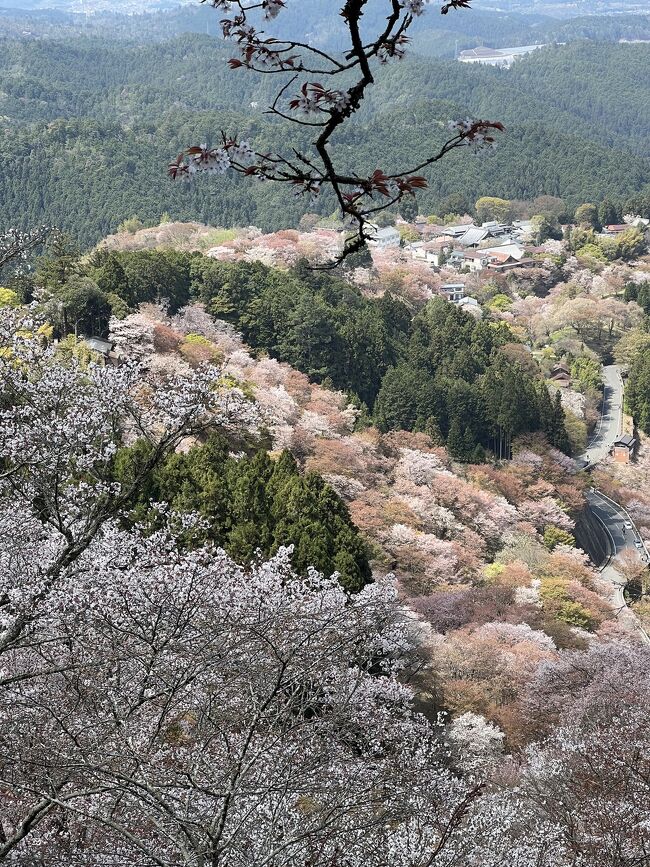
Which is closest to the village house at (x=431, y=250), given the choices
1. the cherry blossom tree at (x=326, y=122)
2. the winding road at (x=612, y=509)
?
the winding road at (x=612, y=509)

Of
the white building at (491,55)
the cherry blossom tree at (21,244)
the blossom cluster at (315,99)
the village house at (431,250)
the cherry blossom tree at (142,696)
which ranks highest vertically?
the blossom cluster at (315,99)

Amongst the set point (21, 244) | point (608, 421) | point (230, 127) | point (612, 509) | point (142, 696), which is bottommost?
point (608, 421)

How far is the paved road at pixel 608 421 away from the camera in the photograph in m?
37.4

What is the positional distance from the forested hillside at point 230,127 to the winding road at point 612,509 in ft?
51.9

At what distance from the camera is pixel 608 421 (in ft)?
135

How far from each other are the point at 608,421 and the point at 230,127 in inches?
1868

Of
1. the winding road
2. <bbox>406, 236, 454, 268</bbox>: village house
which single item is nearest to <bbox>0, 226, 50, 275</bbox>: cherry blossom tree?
the winding road

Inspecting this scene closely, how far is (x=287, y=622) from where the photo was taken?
770 cm

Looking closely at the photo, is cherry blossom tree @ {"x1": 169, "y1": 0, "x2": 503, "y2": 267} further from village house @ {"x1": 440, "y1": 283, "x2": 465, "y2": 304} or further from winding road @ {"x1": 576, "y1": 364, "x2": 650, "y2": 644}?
village house @ {"x1": 440, "y1": 283, "x2": 465, "y2": 304}

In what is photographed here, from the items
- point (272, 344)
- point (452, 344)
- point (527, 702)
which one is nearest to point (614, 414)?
point (452, 344)

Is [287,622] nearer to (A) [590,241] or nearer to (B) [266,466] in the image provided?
(B) [266,466]

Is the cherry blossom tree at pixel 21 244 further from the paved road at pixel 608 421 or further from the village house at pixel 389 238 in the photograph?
the village house at pixel 389 238

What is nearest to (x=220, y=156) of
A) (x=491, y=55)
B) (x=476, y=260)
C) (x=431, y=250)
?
(x=476, y=260)

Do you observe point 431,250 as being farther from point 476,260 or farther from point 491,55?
point 491,55
